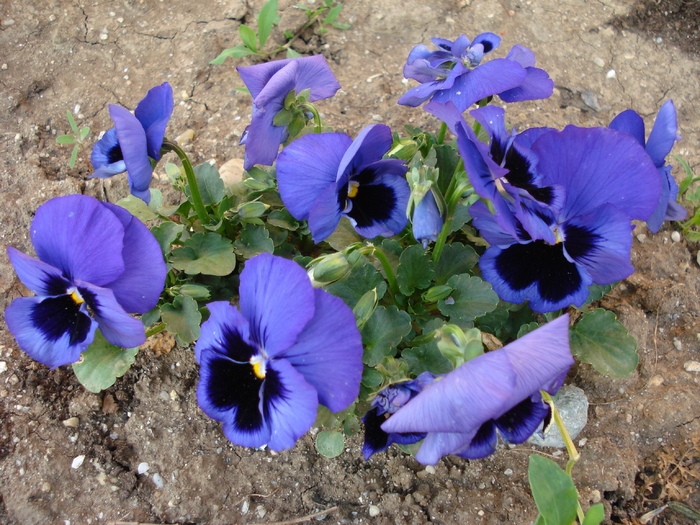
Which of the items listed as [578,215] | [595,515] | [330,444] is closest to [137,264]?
[330,444]

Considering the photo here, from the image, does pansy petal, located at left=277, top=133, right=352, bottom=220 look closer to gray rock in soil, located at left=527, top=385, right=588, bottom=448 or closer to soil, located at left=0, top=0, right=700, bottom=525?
soil, located at left=0, top=0, right=700, bottom=525

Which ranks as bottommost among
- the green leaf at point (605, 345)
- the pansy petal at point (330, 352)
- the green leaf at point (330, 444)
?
the green leaf at point (330, 444)

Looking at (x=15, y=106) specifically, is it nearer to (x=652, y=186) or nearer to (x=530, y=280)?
(x=530, y=280)

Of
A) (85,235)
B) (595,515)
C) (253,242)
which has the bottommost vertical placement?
(595,515)

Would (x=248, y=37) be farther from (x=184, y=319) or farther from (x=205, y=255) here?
(x=184, y=319)

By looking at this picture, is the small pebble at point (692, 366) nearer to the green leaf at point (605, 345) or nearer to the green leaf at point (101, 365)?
the green leaf at point (605, 345)

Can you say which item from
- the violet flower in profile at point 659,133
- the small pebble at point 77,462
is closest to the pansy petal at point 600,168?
the violet flower in profile at point 659,133

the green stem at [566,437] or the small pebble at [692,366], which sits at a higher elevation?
the green stem at [566,437]
